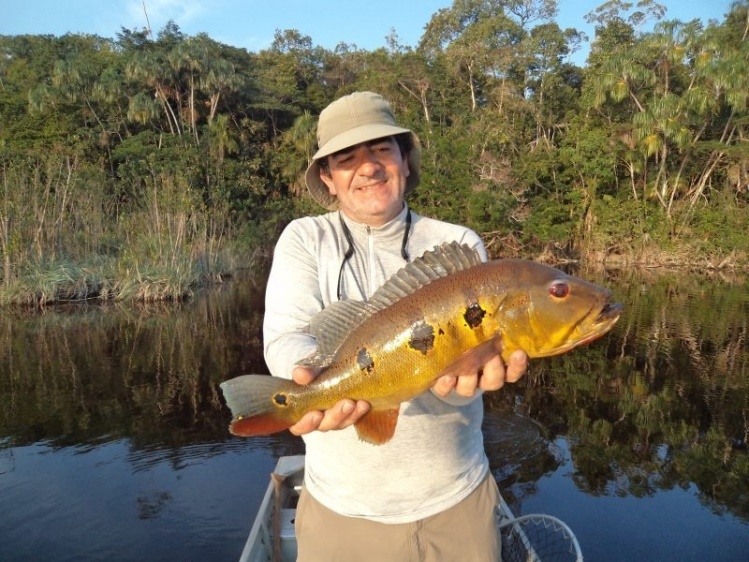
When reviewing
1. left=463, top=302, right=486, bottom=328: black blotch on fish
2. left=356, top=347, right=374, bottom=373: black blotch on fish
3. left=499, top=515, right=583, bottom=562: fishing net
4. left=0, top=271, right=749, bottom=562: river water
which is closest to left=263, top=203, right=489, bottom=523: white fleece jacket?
left=356, top=347, right=374, bottom=373: black blotch on fish

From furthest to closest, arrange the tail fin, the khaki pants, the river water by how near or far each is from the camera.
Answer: the river water, the khaki pants, the tail fin

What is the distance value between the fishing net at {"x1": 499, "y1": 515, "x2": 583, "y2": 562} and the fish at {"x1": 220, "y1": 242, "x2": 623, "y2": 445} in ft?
7.51

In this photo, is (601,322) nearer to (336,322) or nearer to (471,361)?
(471,361)

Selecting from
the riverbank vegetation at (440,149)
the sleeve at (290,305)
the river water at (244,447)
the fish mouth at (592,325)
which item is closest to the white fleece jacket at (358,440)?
the sleeve at (290,305)

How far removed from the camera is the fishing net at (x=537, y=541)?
12.9 feet

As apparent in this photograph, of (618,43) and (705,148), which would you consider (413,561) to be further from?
(618,43)

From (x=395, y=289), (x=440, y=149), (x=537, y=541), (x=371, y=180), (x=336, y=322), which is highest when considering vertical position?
(x=440, y=149)

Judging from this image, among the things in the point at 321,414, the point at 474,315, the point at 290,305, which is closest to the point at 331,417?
the point at 321,414

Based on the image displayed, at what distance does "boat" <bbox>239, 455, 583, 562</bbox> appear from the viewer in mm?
4008

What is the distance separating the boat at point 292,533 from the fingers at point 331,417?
1.90 metres

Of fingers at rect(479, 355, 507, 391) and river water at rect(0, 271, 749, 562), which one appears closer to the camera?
fingers at rect(479, 355, 507, 391)

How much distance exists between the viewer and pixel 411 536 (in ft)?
7.52

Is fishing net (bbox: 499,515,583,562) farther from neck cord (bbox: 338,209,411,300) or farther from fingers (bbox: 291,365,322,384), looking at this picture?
fingers (bbox: 291,365,322,384)

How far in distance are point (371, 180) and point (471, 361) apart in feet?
3.00
